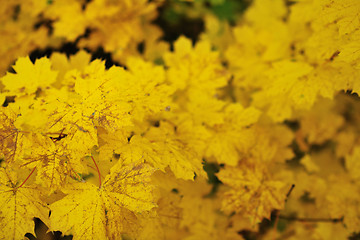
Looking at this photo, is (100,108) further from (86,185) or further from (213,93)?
(213,93)

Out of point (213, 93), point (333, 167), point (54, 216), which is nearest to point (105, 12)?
point (213, 93)

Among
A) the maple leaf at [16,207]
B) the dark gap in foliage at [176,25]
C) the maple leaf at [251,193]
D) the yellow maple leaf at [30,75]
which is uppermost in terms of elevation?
the dark gap in foliage at [176,25]

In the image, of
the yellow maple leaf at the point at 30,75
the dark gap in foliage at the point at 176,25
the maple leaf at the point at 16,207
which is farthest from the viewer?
the dark gap in foliage at the point at 176,25

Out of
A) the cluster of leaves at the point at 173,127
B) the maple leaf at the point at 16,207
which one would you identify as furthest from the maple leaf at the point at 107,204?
the maple leaf at the point at 16,207

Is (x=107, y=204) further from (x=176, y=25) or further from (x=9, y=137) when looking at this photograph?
(x=176, y=25)

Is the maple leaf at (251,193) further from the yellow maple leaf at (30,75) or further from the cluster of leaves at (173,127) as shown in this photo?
the yellow maple leaf at (30,75)

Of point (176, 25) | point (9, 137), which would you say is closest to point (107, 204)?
point (9, 137)
